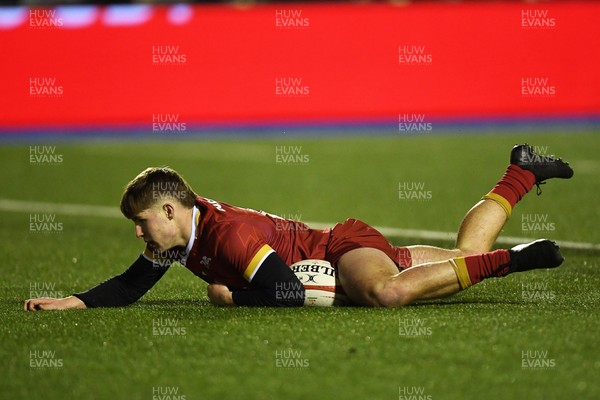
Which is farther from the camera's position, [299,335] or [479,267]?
[479,267]

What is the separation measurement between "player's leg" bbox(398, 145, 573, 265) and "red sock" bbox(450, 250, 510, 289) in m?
0.60

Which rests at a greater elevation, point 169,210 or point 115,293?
point 169,210

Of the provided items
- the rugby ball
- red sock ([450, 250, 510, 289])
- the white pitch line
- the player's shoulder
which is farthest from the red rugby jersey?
the white pitch line

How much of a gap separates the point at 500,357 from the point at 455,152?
36.7ft

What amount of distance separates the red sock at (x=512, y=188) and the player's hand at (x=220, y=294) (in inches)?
73.9

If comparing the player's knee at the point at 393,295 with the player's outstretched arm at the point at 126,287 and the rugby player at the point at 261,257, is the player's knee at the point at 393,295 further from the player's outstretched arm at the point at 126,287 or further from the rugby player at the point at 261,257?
the player's outstretched arm at the point at 126,287

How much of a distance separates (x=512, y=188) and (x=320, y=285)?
163 cm

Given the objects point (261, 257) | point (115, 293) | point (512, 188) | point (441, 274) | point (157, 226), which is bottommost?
point (115, 293)

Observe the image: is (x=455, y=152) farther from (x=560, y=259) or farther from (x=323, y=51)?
(x=560, y=259)

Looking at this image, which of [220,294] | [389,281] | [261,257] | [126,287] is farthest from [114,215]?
[389,281]

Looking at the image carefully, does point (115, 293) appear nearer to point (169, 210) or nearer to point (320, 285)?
point (169, 210)

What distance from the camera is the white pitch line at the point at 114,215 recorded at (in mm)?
8766

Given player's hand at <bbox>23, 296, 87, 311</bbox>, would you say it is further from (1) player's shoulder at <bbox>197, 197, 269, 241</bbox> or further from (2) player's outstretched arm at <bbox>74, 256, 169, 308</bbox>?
(1) player's shoulder at <bbox>197, 197, 269, 241</bbox>

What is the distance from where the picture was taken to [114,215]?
1127 centimetres
